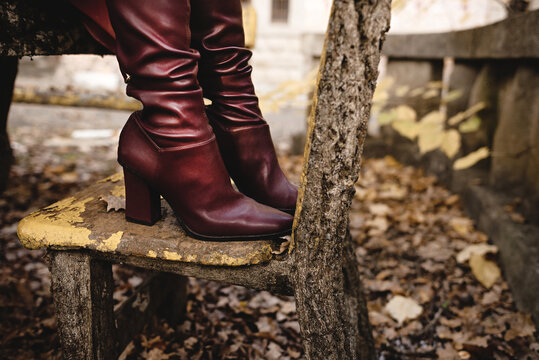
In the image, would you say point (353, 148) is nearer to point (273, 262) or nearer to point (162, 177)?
point (273, 262)

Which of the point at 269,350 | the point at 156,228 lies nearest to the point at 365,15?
the point at 156,228

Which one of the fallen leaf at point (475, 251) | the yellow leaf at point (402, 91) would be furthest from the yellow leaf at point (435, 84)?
the fallen leaf at point (475, 251)

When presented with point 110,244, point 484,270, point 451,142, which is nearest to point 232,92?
point 110,244

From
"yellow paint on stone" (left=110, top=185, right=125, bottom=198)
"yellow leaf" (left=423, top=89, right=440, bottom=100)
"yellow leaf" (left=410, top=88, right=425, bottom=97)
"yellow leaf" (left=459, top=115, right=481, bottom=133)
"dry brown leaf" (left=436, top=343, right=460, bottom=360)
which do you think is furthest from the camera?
"yellow leaf" (left=410, top=88, right=425, bottom=97)

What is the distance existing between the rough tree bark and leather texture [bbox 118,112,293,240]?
10 centimetres

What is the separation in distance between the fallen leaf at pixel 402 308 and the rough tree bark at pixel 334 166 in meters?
0.77

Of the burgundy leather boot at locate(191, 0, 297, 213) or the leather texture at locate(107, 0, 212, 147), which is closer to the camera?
the leather texture at locate(107, 0, 212, 147)

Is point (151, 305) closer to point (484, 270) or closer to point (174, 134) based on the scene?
point (174, 134)

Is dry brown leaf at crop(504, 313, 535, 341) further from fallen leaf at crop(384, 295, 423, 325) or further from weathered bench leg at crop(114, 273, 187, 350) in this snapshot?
weathered bench leg at crop(114, 273, 187, 350)

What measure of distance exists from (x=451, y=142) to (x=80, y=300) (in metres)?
2.22

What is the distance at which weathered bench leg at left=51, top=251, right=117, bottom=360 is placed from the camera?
86cm

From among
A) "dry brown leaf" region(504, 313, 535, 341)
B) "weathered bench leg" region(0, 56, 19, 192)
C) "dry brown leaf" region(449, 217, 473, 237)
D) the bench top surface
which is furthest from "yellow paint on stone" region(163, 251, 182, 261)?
"dry brown leaf" region(449, 217, 473, 237)

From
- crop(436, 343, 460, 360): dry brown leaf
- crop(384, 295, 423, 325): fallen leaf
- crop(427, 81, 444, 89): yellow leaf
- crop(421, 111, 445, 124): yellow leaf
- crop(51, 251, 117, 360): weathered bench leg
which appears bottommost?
crop(436, 343, 460, 360): dry brown leaf

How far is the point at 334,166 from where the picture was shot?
71 cm
